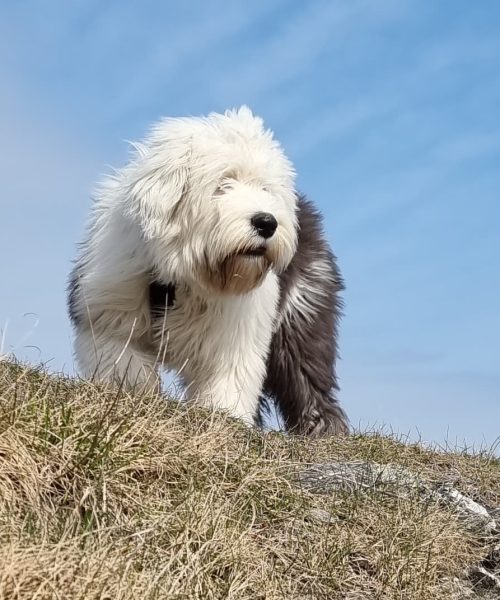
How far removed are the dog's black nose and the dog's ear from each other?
0.47 meters

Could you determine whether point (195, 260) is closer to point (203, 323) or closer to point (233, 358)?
point (203, 323)

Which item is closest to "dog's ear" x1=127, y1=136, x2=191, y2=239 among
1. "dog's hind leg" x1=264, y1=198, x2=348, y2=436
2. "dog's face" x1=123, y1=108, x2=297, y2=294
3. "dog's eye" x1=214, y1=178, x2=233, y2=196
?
"dog's face" x1=123, y1=108, x2=297, y2=294

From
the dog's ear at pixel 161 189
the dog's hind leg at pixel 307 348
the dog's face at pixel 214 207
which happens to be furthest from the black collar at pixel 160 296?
the dog's hind leg at pixel 307 348

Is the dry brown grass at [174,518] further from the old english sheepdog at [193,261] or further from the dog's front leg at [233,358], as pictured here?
the dog's front leg at [233,358]

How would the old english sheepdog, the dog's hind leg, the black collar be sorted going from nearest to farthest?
the old english sheepdog
the black collar
the dog's hind leg

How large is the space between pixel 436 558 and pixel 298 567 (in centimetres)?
65

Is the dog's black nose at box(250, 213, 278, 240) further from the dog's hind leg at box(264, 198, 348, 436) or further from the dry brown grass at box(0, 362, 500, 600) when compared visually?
the dog's hind leg at box(264, 198, 348, 436)

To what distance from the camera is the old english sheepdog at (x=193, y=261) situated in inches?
224

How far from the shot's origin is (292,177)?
6.12m

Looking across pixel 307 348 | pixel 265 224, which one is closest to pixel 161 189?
pixel 265 224

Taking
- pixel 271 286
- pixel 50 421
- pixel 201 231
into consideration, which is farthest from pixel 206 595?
pixel 271 286

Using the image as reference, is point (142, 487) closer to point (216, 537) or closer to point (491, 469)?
point (216, 537)

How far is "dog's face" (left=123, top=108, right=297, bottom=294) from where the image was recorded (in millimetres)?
5617

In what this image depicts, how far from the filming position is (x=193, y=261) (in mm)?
5738
